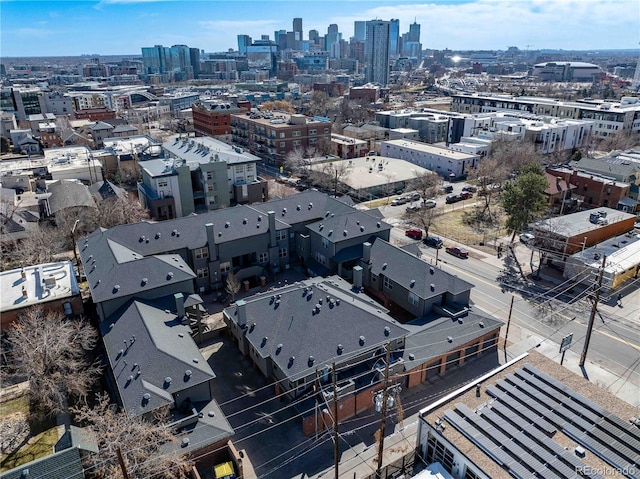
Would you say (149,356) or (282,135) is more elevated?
(282,135)

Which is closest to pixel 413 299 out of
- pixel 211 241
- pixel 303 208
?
pixel 303 208

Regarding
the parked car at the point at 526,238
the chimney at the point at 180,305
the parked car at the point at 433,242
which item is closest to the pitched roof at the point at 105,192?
the chimney at the point at 180,305

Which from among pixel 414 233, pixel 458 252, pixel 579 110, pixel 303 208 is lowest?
pixel 458 252

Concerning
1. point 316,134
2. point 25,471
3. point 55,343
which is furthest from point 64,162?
point 25,471

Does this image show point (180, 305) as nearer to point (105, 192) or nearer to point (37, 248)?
point (37, 248)

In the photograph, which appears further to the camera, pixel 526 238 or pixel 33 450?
pixel 526 238

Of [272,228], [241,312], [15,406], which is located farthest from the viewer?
[272,228]

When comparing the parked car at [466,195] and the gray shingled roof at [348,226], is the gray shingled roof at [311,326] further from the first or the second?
the parked car at [466,195]

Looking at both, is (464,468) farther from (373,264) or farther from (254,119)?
(254,119)
